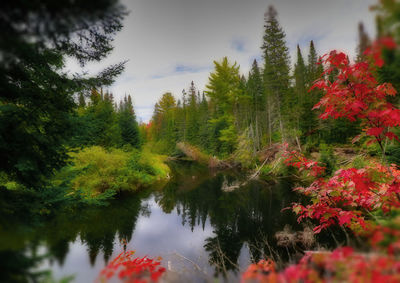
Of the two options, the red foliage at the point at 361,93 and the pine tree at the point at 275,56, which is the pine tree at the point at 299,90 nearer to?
the pine tree at the point at 275,56

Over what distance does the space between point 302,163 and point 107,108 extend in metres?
20.8

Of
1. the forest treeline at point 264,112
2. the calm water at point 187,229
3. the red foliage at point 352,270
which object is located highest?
the forest treeline at point 264,112

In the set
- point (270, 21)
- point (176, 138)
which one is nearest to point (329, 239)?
point (270, 21)

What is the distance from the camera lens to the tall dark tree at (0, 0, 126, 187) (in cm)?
161

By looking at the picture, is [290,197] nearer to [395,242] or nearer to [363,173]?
[363,173]

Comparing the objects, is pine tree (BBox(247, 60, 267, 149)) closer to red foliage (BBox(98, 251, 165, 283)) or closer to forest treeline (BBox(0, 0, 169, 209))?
forest treeline (BBox(0, 0, 169, 209))

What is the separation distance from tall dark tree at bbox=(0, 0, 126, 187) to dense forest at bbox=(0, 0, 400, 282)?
2 cm

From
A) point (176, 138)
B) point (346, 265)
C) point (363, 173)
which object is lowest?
point (346, 265)

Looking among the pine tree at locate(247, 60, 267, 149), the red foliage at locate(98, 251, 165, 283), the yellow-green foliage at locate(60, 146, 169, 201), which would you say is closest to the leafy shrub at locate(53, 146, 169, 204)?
the yellow-green foliage at locate(60, 146, 169, 201)

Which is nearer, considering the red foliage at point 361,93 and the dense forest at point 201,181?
the dense forest at point 201,181

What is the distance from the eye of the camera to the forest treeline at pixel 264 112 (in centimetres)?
1605

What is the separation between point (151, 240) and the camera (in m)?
7.51

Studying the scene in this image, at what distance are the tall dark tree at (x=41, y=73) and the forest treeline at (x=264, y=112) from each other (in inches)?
419

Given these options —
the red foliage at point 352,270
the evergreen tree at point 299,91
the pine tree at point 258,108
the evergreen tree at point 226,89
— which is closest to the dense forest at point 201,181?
the red foliage at point 352,270
